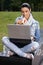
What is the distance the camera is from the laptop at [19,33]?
4.94 meters

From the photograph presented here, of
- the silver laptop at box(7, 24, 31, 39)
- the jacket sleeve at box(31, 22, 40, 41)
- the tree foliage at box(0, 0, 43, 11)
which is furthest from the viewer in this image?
the tree foliage at box(0, 0, 43, 11)

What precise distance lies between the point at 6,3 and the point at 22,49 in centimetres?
3591

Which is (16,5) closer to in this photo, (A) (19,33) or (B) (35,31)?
(B) (35,31)

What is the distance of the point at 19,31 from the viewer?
500 centimetres

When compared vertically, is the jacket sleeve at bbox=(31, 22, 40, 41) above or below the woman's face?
below

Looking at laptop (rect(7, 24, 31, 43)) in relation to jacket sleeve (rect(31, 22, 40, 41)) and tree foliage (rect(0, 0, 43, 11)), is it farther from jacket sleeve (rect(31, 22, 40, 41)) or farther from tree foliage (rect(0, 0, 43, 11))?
tree foliage (rect(0, 0, 43, 11))

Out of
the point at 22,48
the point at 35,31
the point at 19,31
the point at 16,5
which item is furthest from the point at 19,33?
the point at 16,5

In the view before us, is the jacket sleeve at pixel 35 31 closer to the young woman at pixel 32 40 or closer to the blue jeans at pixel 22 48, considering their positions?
the young woman at pixel 32 40

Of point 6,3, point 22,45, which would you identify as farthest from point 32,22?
point 6,3

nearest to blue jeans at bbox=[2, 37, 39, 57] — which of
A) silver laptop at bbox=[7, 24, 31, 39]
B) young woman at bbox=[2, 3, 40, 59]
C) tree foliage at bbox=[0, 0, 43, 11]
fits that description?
young woman at bbox=[2, 3, 40, 59]

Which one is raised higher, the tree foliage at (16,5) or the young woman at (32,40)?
the young woman at (32,40)

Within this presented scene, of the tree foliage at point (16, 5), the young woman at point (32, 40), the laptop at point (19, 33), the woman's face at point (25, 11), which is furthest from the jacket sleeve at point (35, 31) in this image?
the tree foliage at point (16, 5)

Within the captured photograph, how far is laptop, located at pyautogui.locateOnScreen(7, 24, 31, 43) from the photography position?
494 cm

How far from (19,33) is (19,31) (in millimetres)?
33
